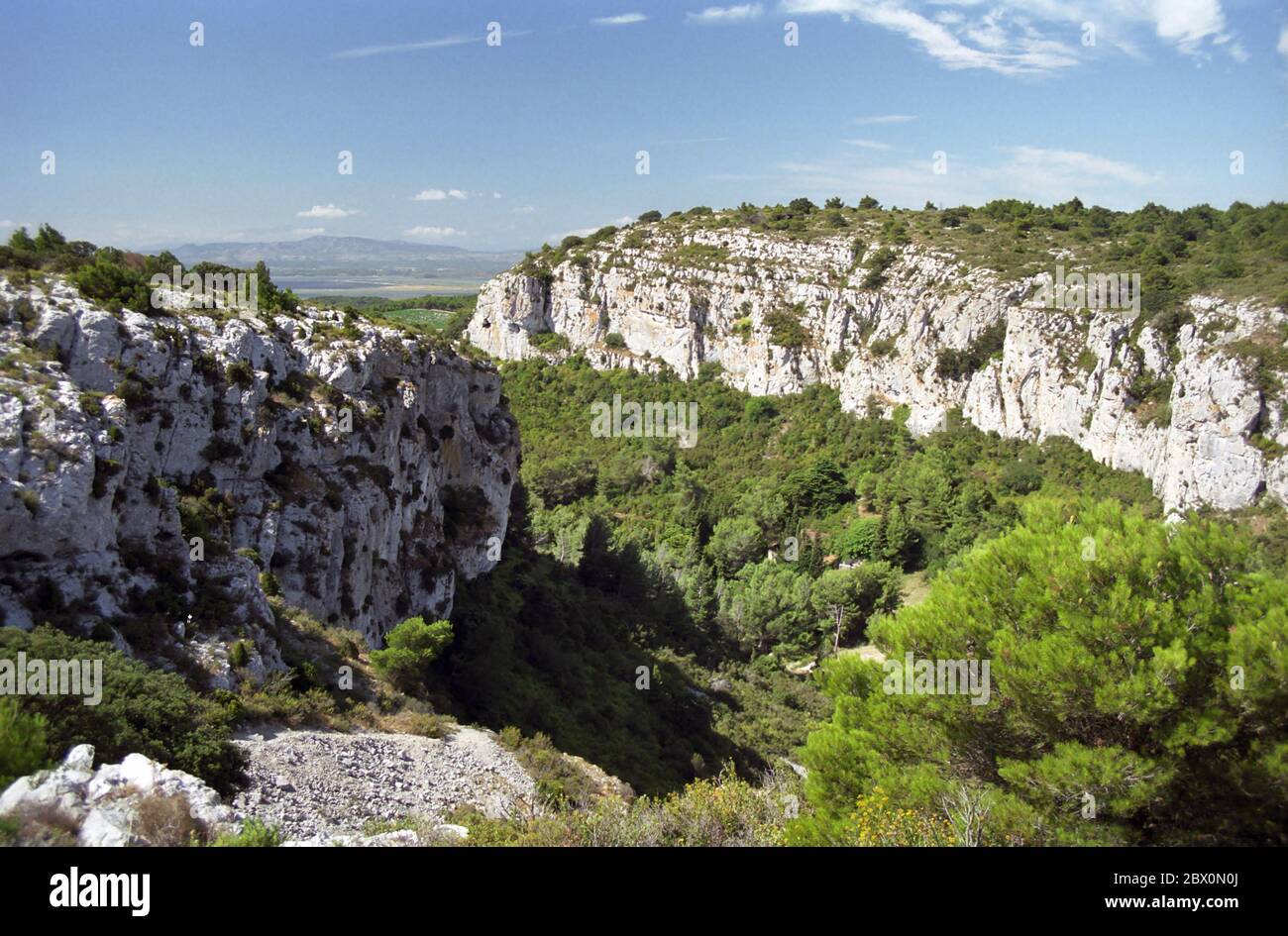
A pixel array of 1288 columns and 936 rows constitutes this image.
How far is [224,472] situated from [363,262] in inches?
5834

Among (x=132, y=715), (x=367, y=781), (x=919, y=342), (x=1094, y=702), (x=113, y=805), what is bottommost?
(x=367, y=781)

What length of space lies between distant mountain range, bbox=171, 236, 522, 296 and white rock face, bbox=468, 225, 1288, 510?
2503 cm

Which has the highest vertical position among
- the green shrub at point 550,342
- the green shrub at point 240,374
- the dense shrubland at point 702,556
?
the green shrub at point 550,342

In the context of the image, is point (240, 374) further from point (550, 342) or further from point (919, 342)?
point (550, 342)

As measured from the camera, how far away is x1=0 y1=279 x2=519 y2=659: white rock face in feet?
41.0

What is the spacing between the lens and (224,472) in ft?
59.4

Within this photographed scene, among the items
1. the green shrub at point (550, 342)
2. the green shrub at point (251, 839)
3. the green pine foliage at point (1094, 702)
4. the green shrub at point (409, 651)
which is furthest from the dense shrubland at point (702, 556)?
the green shrub at point (251, 839)

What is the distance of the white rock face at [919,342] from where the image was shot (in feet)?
138

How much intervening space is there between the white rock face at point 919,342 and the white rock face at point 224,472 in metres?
39.8

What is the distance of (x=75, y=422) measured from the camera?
43.8 feet

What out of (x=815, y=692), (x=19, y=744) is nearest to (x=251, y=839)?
(x=19, y=744)

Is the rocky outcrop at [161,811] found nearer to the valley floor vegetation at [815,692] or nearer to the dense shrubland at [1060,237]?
the valley floor vegetation at [815,692]

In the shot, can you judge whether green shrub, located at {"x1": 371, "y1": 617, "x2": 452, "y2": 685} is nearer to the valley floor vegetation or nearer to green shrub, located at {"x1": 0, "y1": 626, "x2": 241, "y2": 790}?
the valley floor vegetation
